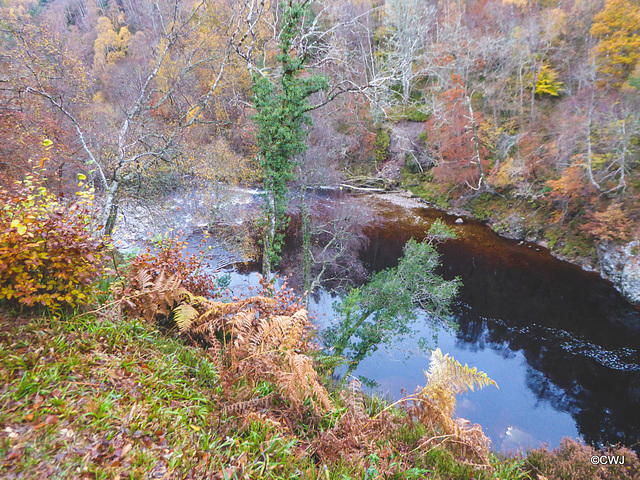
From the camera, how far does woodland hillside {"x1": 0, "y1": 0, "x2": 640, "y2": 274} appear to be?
8.23 meters

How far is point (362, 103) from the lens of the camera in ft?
38.0

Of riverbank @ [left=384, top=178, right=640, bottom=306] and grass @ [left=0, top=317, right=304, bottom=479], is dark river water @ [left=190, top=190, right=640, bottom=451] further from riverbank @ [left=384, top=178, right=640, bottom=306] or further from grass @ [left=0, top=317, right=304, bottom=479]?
grass @ [left=0, top=317, right=304, bottom=479]

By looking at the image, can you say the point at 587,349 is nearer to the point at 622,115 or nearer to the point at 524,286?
the point at 524,286

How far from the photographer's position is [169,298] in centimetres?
377

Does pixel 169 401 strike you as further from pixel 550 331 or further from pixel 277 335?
pixel 550 331

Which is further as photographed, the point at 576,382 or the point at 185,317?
the point at 576,382

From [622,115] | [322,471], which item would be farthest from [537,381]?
[622,115]

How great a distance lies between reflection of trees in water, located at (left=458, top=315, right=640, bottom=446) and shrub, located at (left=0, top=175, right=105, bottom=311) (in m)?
10.8

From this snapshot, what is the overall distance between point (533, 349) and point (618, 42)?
1684cm

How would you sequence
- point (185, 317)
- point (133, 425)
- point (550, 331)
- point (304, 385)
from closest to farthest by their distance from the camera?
point (133, 425) < point (304, 385) < point (185, 317) < point (550, 331)

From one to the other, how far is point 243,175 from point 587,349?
50.2ft

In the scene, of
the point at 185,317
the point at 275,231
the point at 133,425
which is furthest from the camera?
the point at 275,231

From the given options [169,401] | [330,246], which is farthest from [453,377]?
[330,246]

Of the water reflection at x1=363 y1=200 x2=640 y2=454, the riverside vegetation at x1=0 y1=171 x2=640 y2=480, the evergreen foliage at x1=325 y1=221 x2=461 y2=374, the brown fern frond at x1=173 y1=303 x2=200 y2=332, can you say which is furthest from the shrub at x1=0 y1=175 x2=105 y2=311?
the water reflection at x1=363 y1=200 x2=640 y2=454
